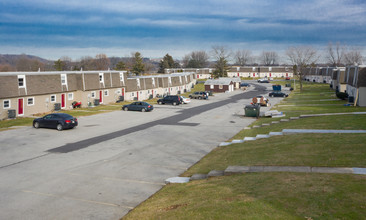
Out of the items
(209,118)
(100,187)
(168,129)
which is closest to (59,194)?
(100,187)

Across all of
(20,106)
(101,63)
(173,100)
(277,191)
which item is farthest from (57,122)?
(101,63)

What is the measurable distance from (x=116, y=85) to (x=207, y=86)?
35.4 m

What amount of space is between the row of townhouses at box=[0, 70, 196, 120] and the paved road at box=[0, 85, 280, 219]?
339 inches

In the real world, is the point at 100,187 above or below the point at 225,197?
below

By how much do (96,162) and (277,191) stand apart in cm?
1149

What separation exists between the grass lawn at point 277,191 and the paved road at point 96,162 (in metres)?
1.70

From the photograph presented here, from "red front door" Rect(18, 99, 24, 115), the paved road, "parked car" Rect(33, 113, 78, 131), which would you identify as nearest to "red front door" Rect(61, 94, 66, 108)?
"red front door" Rect(18, 99, 24, 115)

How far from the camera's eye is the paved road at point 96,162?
11.9m

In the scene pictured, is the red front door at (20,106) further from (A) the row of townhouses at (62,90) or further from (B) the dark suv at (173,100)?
(B) the dark suv at (173,100)

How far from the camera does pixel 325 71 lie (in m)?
99.2

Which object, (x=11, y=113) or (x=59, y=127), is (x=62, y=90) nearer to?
(x=11, y=113)

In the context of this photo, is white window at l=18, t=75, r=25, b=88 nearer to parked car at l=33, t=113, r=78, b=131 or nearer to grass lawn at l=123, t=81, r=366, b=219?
parked car at l=33, t=113, r=78, b=131

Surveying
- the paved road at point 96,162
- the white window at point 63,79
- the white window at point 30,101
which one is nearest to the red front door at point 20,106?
the white window at point 30,101

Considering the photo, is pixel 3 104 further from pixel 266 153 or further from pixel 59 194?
pixel 266 153
